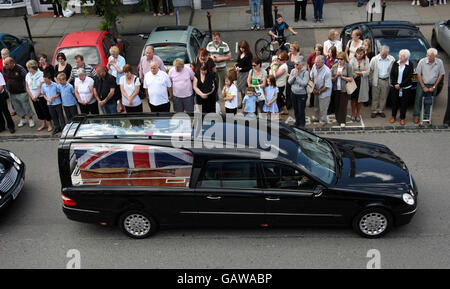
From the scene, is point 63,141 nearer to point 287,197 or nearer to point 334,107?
point 287,197

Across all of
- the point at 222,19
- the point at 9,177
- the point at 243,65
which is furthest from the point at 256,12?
the point at 9,177

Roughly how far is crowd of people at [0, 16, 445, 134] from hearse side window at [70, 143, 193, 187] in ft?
11.3

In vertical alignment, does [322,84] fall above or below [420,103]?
above

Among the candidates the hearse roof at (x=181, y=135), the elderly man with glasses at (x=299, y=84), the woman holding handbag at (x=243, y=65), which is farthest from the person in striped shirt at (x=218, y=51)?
the hearse roof at (x=181, y=135)

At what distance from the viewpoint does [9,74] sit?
468 inches

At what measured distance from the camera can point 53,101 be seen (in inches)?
458

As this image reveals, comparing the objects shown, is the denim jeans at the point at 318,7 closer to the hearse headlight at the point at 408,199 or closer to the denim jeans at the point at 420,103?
the denim jeans at the point at 420,103

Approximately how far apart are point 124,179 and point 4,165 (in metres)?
2.75

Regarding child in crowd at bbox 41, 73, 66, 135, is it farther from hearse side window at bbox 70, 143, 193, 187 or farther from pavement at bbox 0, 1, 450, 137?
pavement at bbox 0, 1, 450, 137

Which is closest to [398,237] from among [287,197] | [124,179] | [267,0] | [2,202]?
[287,197]

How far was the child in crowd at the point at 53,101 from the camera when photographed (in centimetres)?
1144

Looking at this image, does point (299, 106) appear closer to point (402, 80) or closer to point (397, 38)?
point (402, 80)

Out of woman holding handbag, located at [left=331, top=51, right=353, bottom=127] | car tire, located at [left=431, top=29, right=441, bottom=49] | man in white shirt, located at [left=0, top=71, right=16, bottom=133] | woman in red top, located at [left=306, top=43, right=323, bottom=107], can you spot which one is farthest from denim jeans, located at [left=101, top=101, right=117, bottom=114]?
car tire, located at [left=431, top=29, right=441, bottom=49]

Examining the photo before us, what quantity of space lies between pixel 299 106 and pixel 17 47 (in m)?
8.88
